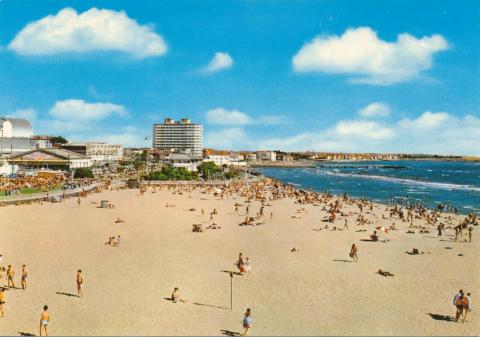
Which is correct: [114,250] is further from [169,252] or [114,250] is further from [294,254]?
[294,254]

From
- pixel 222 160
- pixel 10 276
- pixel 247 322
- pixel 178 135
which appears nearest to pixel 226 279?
pixel 247 322

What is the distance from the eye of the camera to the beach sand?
12.4m

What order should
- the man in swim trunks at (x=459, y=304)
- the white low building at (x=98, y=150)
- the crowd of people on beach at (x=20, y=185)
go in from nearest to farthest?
the man in swim trunks at (x=459, y=304) → the crowd of people on beach at (x=20, y=185) → the white low building at (x=98, y=150)

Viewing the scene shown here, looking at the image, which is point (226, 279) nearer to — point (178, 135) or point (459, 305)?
point (459, 305)

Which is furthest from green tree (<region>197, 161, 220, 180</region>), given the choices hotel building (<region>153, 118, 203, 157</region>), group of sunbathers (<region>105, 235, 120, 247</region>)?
hotel building (<region>153, 118, 203, 157</region>)

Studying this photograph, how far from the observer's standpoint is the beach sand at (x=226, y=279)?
12398mm

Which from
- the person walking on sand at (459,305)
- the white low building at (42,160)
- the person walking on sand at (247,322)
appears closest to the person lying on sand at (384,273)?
the person walking on sand at (459,305)

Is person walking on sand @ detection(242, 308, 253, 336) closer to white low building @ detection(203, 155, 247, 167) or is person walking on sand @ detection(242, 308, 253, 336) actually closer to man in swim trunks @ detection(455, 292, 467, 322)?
man in swim trunks @ detection(455, 292, 467, 322)

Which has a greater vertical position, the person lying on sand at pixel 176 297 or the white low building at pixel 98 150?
the white low building at pixel 98 150

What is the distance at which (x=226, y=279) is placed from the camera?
16625 mm

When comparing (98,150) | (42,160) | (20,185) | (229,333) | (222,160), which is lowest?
(229,333)

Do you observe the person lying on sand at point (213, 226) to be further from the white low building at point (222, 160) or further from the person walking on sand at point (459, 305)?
the white low building at point (222, 160)

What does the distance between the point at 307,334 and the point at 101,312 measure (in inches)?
240

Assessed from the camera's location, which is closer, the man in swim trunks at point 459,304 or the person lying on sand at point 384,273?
the man in swim trunks at point 459,304
